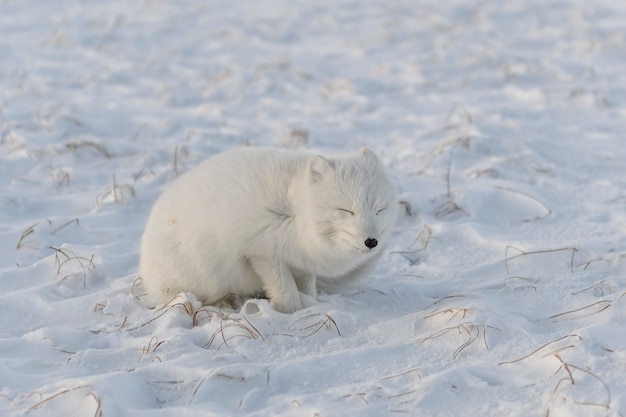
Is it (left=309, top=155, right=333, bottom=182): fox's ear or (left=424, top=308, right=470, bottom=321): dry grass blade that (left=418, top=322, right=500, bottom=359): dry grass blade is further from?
(left=309, top=155, right=333, bottom=182): fox's ear

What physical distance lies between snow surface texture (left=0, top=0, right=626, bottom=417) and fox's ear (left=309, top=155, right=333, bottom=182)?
657mm

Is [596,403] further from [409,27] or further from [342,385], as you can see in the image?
[409,27]

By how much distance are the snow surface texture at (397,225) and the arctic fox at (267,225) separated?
0.17 meters

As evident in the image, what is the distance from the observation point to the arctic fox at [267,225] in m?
3.40

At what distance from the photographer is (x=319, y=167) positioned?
3443mm

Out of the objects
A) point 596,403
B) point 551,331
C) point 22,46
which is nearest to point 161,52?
point 22,46

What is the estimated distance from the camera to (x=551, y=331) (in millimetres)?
3199

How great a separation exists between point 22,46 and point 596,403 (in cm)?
885

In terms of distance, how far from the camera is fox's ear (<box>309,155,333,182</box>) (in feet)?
11.3

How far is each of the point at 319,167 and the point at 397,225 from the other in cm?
141

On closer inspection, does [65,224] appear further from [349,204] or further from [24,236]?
[349,204]

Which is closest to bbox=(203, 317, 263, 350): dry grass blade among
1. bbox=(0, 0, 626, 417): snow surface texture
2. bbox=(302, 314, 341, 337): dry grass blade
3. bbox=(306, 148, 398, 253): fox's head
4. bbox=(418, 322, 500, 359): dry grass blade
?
bbox=(0, 0, 626, 417): snow surface texture

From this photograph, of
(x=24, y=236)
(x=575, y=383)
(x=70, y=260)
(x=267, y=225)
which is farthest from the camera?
(x=24, y=236)

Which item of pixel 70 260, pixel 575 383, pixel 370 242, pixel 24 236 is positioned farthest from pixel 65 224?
pixel 575 383
